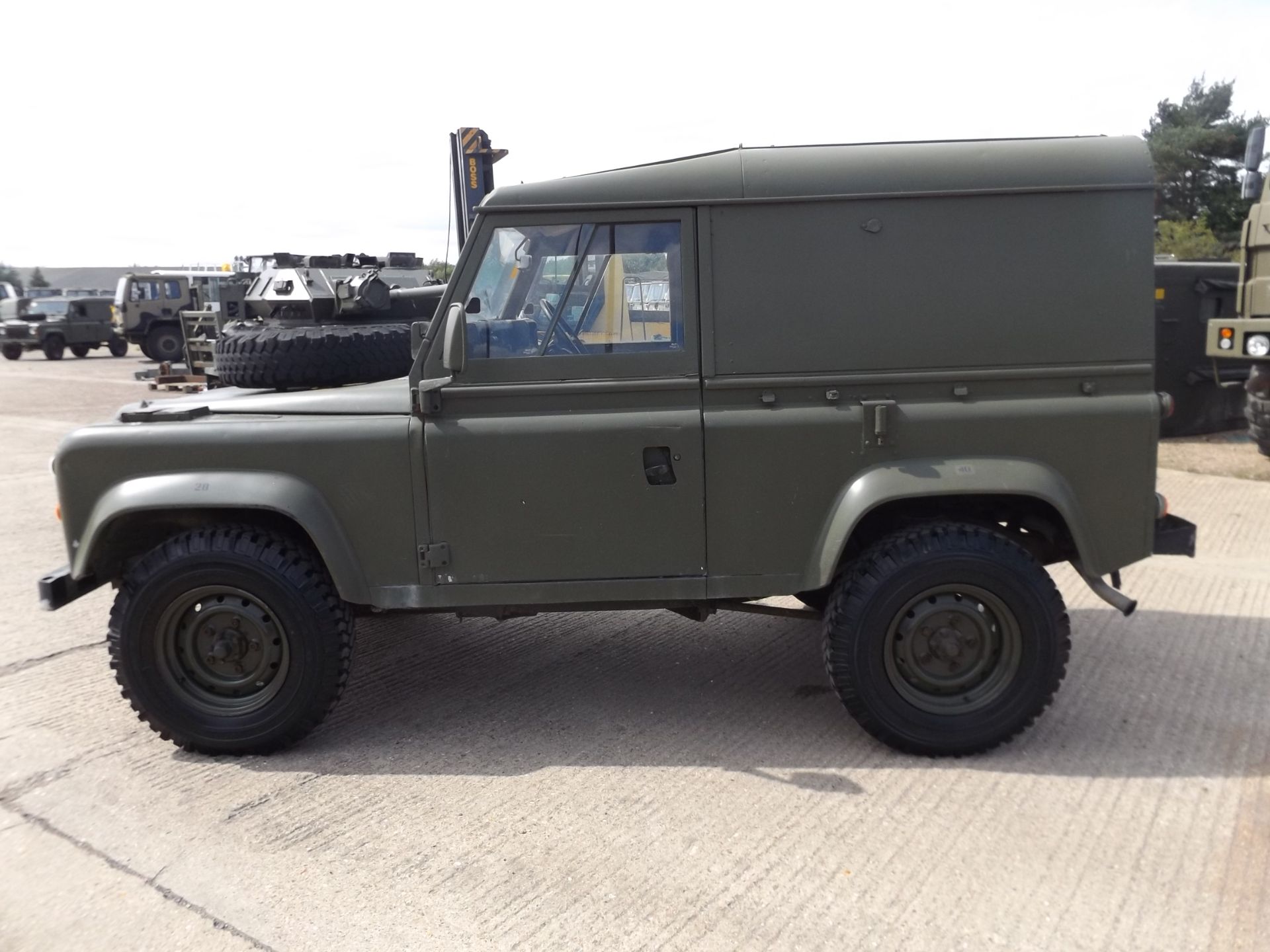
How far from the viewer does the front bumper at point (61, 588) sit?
14.3 feet

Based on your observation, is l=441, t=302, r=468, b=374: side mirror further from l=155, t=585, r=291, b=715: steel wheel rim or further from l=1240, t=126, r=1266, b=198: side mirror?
l=1240, t=126, r=1266, b=198: side mirror

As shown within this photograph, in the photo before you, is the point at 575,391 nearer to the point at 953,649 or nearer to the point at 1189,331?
the point at 953,649

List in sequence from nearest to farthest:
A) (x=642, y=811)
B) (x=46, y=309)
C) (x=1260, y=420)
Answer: (x=642, y=811) < (x=1260, y=420) < (x=46, y=309)

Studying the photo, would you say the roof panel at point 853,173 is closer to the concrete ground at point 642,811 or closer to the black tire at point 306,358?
the black tire at point 306,358

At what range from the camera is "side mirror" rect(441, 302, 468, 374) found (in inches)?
158

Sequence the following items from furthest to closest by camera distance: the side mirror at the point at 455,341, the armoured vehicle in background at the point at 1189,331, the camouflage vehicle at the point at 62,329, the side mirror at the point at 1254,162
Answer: the camouflage vehicle at the point at 62,329 → the armoured vehicle in background at the point at 1189,331 → the side mirror at the point at 1254,162 → the side mirror at the point at 455,341

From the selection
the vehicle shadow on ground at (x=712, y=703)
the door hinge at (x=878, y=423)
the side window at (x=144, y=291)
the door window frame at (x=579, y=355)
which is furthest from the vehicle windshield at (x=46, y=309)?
the door hinge at (x=878, y=423)

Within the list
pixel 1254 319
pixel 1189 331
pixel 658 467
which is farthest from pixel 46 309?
pixel 658 467

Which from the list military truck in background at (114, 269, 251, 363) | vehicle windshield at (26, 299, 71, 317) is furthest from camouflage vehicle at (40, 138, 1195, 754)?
vehicle windshield at (26, 299, 71, 317)

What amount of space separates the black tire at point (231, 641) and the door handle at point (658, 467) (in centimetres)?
133

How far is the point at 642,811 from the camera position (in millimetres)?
3836

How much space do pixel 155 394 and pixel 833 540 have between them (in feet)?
55.0

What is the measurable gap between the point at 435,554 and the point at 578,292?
114 cm

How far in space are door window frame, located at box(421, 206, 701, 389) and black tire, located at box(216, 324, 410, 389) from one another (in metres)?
0.79
